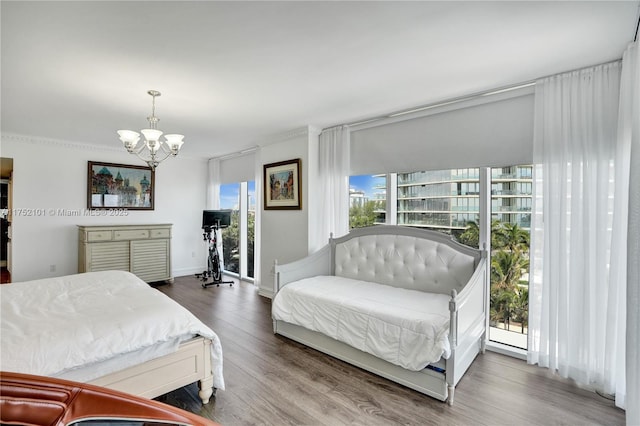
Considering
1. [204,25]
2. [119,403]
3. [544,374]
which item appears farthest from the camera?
[544,374]

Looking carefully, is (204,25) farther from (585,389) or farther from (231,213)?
(231,213)

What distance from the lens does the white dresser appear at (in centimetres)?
499

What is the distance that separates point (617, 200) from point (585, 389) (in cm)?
148

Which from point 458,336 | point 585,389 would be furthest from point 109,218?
point 585,389

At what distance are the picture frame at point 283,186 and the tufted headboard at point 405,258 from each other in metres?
0.95

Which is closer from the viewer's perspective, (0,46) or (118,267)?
(0,46)

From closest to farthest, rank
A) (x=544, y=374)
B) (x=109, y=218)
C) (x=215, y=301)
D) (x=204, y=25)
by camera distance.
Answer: (x=204, y=25), (x=544, y=374), (x=215, y=301), (x=109, y=218)

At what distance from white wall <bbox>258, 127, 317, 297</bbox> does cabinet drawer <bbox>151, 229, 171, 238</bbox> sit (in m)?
1.98

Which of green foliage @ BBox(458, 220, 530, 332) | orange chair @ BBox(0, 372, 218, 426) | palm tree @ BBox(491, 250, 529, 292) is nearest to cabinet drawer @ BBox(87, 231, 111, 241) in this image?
orange chair @ BBox(0, 372, 218, 426)

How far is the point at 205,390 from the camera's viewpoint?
222 cm

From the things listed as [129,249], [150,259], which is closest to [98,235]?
[129,249]

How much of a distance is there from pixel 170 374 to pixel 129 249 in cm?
396

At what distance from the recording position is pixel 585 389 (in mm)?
2416

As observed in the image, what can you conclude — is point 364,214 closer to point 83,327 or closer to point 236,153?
point 83,327
